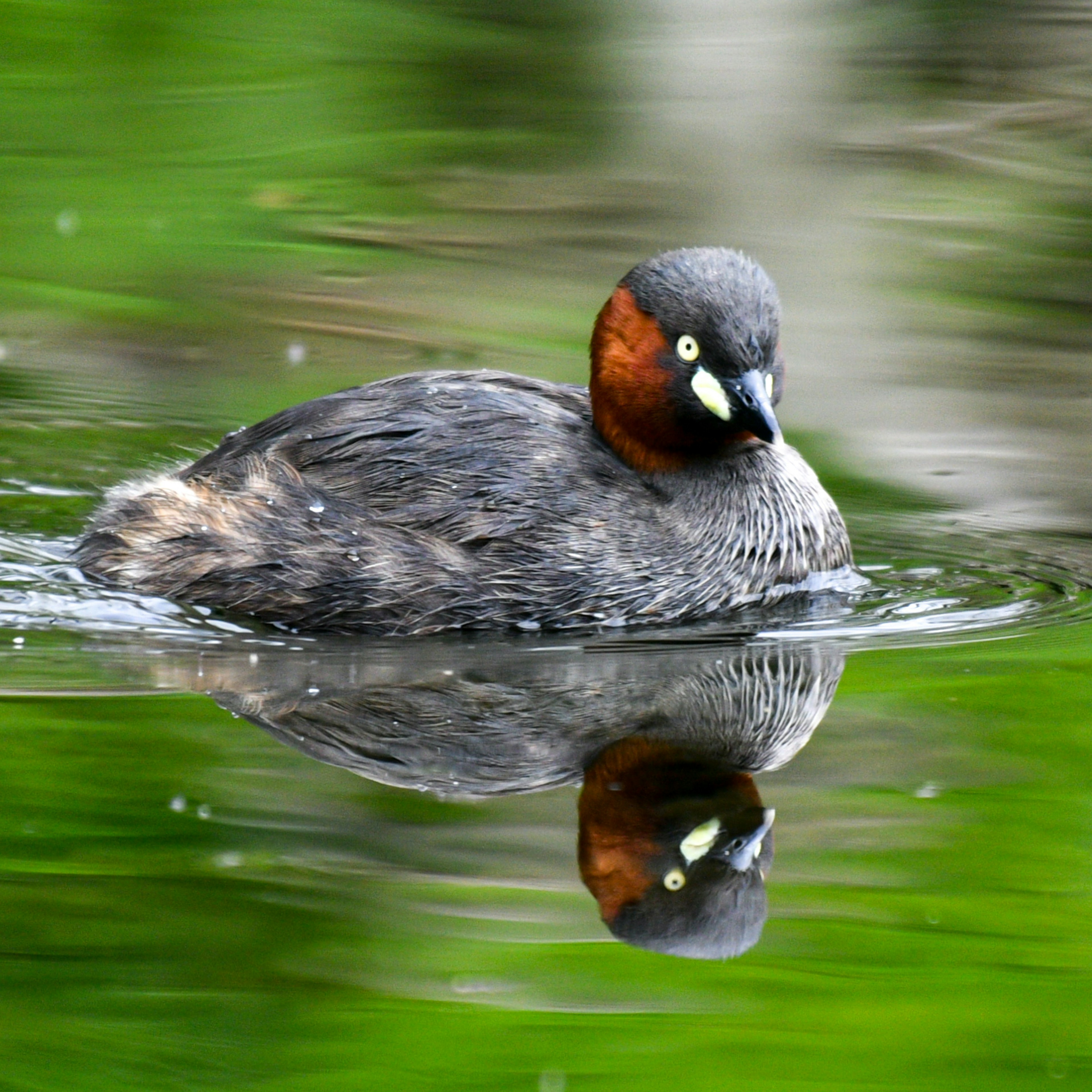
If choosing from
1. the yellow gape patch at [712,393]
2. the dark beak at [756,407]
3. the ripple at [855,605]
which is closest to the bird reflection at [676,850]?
the ripple at [855,605]

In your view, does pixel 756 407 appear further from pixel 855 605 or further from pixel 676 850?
pixel 676 850

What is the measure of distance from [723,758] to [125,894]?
1485 mm

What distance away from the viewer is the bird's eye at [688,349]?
5852 millimetres

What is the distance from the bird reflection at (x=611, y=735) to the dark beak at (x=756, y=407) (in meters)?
0.65

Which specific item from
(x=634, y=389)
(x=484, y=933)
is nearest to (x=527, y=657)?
(x=634, y=389)

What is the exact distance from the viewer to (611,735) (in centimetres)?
466

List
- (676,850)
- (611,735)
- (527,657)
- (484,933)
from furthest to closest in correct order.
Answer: (527,657) < (611,735) < (676,850) < (484,933)

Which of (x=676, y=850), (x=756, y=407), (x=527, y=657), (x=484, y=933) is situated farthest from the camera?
(x=756, y=407)

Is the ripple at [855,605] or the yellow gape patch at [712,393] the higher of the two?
the yellow gape patch at [712,393]

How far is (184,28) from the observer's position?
12.1m

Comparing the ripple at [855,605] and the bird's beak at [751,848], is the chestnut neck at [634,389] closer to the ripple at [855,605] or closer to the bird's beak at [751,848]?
the ripple at [855,605]

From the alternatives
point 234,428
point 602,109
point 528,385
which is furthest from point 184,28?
point 528,385

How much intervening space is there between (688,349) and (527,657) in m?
1.12

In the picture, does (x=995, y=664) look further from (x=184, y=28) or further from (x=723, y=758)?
(x=184, y=28)
